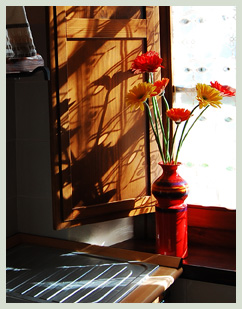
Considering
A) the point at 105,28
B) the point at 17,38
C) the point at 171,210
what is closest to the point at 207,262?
the point at 171,210

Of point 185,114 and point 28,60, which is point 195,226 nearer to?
point 185,114

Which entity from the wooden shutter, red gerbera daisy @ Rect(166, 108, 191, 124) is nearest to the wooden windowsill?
the wooden shutter

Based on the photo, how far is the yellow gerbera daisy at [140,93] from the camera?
184 cm

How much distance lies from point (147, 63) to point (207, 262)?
85cm

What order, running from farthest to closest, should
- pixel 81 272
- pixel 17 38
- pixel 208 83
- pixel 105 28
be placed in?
pixel 208 83 → pixel 105 28 → pixel 81 272 → pixel 17 38

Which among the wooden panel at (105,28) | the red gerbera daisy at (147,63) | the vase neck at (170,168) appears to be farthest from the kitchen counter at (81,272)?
the wooden panel at (105,28)

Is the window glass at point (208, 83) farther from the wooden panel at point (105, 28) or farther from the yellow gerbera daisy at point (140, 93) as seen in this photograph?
the yellow gerbera daisy at point (140, 93)

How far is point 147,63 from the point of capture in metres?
1.91

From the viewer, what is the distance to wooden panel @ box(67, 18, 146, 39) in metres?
1.86

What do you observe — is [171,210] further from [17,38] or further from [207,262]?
[17,38]

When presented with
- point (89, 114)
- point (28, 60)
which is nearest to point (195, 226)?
point (89, 114)

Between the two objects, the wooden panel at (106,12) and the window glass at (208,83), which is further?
the window glass at (208,83)

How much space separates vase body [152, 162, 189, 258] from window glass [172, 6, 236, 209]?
0.75 feet

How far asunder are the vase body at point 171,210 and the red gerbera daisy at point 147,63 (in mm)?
391
